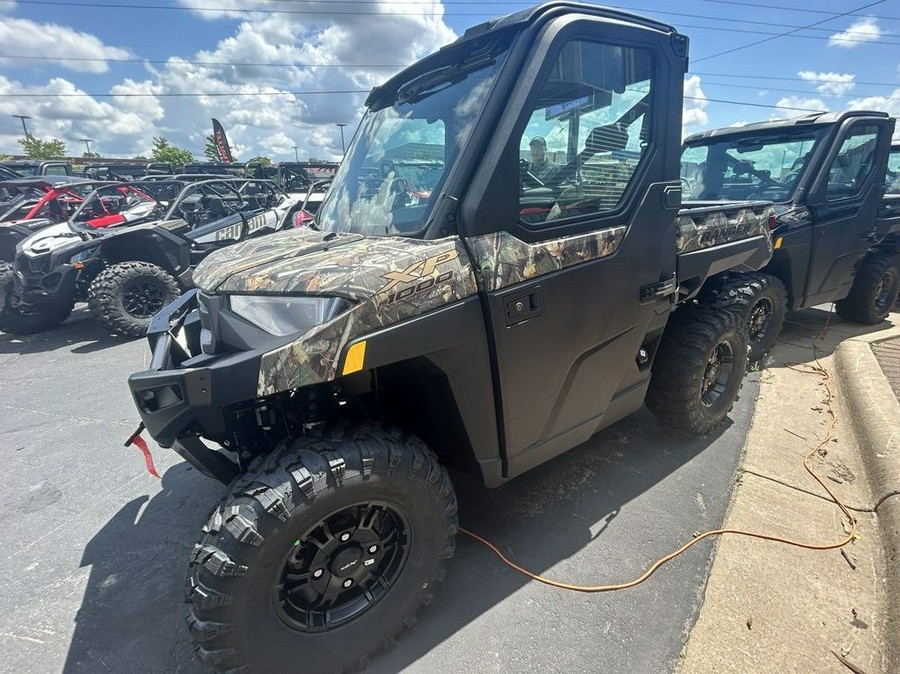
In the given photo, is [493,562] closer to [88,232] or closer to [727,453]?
[727,453]

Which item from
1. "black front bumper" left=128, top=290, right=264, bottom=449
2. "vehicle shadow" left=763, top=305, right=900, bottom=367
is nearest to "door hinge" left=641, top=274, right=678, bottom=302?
"black front bumper" left=128, top=290, right=264, bottom=449

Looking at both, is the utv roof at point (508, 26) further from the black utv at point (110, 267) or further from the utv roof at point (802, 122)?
the black utv at point (110, 267)

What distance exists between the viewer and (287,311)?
1672 millimetres

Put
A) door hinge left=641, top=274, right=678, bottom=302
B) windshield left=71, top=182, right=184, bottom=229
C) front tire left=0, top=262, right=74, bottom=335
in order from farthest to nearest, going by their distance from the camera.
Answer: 1. windshield left=71, top=182, right=184, bottom=229
2. front tire left=0, top=262, right=74, bottom=335
3. door hinge left=641, top=274, right=678, bottom=302

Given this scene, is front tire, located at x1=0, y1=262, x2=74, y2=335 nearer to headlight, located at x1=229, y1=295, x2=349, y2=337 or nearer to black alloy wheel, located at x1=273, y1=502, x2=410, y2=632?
headlight, located at x1=229, y1=295, x2=349, y2=337

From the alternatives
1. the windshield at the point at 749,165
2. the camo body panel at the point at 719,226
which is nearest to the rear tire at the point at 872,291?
the windshield at the point at 749,165

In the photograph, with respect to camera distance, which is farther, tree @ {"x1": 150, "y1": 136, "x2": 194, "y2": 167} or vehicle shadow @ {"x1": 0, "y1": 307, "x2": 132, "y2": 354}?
tree @ {"x1": 150, "y1": 136, "x2": 194, "y2": 167}

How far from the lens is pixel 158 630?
206 centimetres

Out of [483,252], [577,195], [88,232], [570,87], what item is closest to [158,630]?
[483,252]

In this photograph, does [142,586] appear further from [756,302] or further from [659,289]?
[756,302]

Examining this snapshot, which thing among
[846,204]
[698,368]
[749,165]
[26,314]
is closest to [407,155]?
[698,368]

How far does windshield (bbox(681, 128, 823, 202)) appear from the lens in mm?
4984

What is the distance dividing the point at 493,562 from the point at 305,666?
99 cm

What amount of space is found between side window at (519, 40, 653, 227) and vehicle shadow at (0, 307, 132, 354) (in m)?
6.40
